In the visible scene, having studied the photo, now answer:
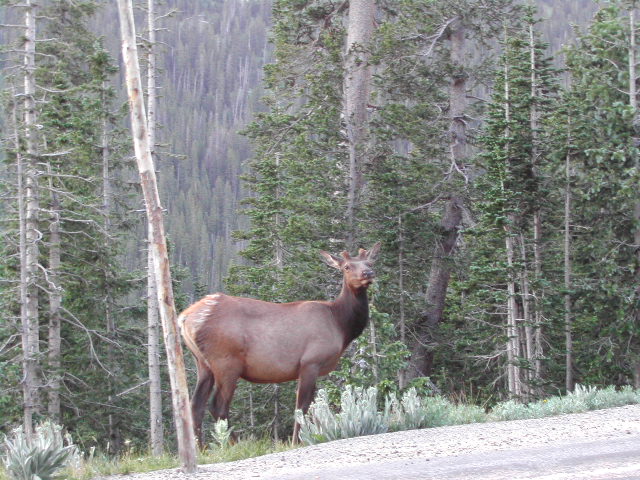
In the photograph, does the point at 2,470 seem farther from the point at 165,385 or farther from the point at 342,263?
the point at 165,385

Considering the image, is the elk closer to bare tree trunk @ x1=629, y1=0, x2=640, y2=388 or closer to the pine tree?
the pine tree

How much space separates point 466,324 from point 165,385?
→ 14073 mm

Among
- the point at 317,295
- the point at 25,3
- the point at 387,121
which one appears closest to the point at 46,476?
the point at 317,295

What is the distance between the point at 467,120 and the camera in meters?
20.5

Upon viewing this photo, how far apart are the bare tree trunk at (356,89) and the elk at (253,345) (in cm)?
716

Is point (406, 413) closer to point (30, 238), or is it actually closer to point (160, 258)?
point (160, 258)

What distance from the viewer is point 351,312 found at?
1088 centimetres

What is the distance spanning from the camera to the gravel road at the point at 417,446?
6.65m

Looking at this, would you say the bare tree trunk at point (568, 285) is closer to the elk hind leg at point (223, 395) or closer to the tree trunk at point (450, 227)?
the tree trunk at point (450, 227)

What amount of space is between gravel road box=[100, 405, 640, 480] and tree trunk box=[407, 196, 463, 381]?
1140cm

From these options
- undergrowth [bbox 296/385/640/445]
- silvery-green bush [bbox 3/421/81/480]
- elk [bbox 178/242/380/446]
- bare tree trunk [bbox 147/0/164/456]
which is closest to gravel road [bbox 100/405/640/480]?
undergrowth [bbox 296/385/640/445]

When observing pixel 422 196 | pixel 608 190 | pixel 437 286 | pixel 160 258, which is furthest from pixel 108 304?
pixel 160 258

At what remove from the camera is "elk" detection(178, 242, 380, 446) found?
1012 centimetres

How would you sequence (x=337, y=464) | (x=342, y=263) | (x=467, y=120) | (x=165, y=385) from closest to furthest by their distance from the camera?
(x=337, y=464) → (x=342, y=263) → (x=467, y=120) → (x=165, y=385)
